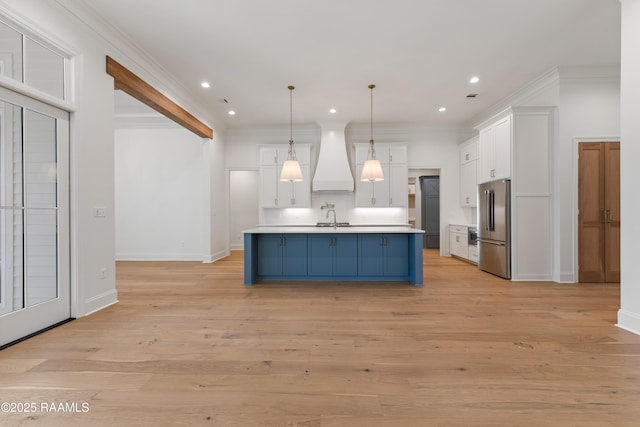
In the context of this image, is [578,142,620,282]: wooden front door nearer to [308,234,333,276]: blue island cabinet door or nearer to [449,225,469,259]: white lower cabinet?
[449,225,469,259]: white lower cabinet

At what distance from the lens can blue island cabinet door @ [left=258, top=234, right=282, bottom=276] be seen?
4.54 metres

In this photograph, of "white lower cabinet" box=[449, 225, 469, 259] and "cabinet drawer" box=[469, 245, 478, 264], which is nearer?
"cabinet drawer" box=[469, 245, 478, 264]

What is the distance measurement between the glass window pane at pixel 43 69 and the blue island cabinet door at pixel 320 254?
333 centimetres

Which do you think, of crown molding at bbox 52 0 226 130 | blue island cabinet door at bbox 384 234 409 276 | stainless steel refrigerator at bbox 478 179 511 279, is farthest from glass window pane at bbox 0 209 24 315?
stainless steel refrigerator at bbox 478 179 511 279

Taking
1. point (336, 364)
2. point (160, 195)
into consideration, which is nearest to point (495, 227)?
point (336, 364)

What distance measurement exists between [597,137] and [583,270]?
1981 mm

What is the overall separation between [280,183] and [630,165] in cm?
563

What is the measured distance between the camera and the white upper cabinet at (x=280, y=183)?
6766 mm

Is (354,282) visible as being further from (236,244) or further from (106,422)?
(236,244)

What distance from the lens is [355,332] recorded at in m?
2.53

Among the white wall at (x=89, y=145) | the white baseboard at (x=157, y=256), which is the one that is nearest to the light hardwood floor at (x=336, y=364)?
the white wall at (x=89, y=145)

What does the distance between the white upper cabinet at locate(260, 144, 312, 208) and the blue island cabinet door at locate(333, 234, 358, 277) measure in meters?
2.46

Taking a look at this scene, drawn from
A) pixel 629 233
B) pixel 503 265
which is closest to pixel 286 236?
pixel 503 265

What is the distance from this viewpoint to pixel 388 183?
6742mm
